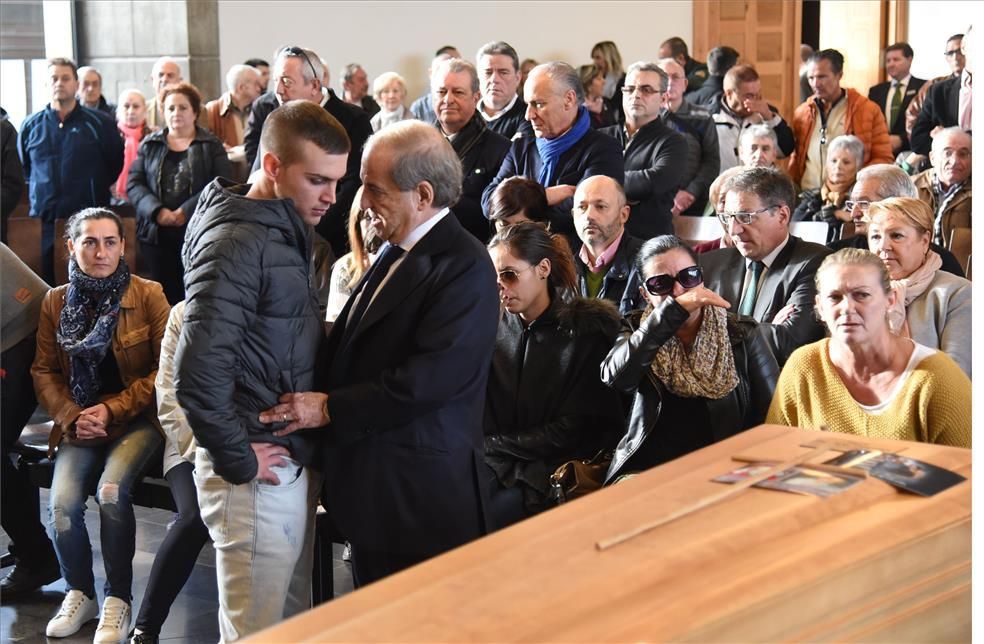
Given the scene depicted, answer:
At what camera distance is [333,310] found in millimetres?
4879

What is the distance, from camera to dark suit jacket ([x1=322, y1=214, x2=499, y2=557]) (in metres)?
2.79

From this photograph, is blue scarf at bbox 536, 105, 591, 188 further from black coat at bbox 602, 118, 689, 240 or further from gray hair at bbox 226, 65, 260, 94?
gray hair at bbox 226, 65, 260, 94

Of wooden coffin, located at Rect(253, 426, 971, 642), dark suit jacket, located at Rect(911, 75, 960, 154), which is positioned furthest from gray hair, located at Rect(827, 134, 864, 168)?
wooden coffin, located at Rect(253, 426, 971, 642)

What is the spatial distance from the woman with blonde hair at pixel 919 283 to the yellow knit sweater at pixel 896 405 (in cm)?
86

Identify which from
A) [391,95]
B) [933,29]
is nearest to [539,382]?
[391,95]

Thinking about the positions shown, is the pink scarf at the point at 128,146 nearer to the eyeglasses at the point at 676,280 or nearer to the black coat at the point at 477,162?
the black coat at the point at 477,162

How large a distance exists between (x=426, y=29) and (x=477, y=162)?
7.43 meters

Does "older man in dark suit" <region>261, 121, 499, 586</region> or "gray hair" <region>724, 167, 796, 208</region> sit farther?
"gray hair" <region>724, 167, 796, 208</region>

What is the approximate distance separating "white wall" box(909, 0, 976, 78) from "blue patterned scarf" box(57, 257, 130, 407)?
993 centimetres

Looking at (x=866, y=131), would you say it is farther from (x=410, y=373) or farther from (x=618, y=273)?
(x=410, y=373)

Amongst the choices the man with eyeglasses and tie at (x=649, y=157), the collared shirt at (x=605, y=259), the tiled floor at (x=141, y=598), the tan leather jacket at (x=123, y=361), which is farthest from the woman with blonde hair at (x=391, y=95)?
the tan leather jacket at (x=123, y=361)

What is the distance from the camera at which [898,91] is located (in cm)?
1041

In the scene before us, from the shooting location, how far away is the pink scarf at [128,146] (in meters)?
8.62

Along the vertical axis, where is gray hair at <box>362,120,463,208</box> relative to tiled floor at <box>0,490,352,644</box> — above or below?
above
